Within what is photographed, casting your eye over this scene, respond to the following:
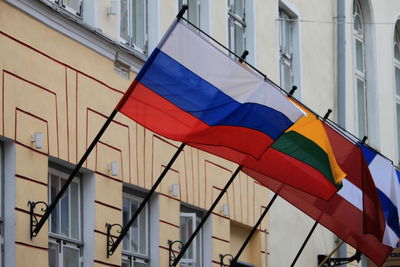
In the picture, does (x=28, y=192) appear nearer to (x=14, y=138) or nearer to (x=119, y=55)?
(x=14, y=138)

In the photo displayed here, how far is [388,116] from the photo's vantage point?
2866cm

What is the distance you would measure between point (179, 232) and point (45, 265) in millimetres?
3776

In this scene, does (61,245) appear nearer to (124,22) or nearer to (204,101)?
(204,101)

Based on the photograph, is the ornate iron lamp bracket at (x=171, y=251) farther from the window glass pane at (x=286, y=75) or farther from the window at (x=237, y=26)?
the window glass pane at (x=286, y=75)

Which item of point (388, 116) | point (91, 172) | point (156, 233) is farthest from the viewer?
point (388, 116)

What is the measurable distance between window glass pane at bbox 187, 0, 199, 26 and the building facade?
21 mm

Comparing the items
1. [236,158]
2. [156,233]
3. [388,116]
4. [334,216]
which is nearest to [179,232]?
[156,233]

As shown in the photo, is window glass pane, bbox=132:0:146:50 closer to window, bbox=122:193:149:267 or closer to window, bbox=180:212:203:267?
window, bbox=122:193:149:267

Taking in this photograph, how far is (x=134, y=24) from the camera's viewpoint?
1794 centimetres

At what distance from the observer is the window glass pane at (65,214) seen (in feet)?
51.6

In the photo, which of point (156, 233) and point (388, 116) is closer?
point (156, 233)

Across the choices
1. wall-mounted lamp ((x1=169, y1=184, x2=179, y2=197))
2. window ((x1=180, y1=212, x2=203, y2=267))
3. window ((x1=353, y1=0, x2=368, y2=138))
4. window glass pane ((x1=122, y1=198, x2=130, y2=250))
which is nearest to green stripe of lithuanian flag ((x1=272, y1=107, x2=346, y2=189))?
window glass pane ((x1=122, y1=198, x2=130, y2=250))

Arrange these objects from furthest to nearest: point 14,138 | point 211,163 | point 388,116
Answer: point 388,116, point 211,163, point 14,138

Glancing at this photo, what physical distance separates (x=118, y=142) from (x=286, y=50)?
23.9 feet
